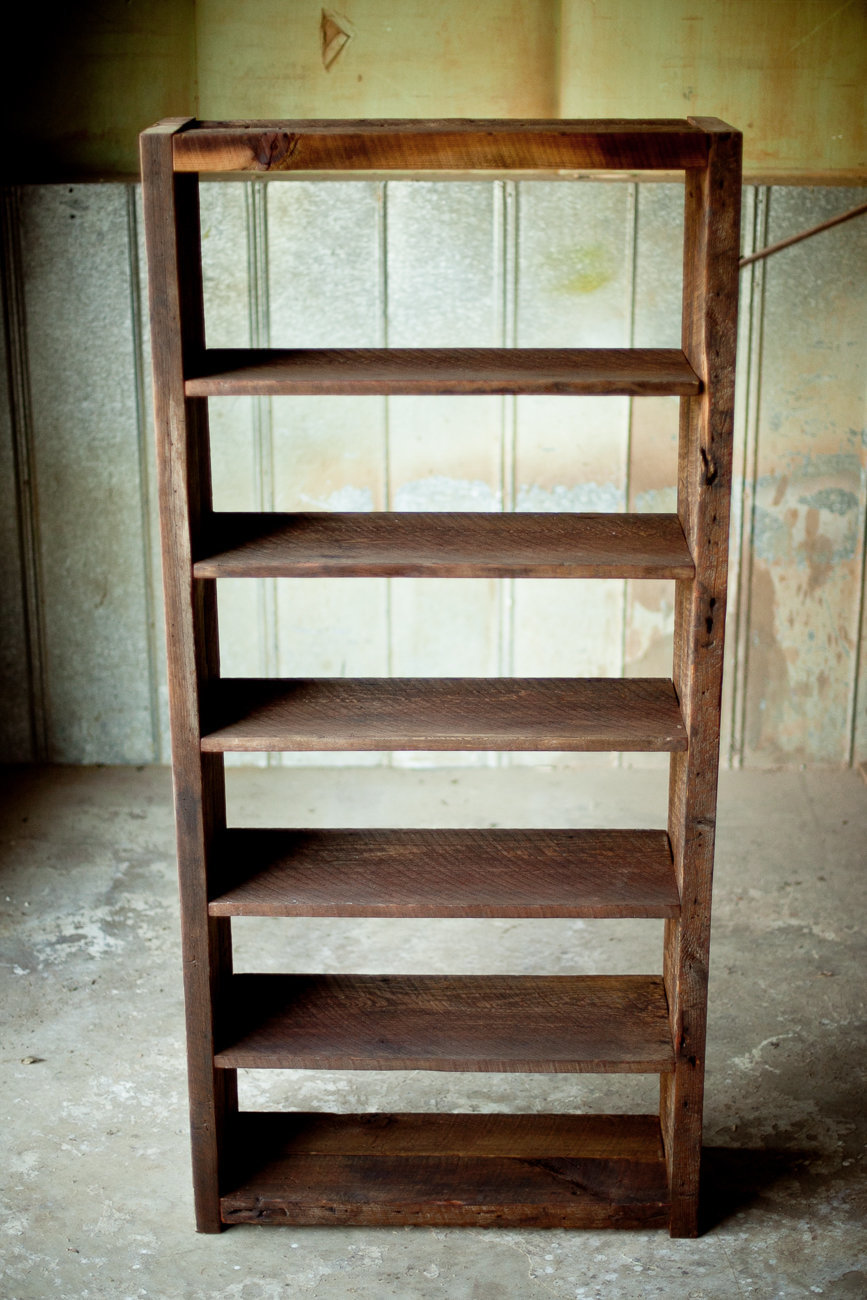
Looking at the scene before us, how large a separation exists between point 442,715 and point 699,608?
0.53m

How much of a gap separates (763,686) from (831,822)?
0.68 m

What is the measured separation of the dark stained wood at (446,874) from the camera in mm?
2533

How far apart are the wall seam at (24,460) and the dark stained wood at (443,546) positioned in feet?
9.17

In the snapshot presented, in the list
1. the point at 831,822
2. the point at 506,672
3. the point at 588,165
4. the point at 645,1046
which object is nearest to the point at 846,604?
the point at 831,822

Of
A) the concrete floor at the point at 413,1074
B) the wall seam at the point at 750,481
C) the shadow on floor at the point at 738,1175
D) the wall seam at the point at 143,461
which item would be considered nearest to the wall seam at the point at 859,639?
the concrete floor at the point at 413,1074

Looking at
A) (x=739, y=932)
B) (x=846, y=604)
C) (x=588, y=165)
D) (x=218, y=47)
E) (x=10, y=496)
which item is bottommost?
(x=739, y=932)

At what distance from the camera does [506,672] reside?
17.3ft

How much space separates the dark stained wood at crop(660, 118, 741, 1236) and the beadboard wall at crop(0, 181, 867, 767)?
8.13ft

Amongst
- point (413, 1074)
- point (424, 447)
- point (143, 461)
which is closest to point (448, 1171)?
point (413, 1074)

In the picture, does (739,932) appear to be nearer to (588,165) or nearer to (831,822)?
(831,822)

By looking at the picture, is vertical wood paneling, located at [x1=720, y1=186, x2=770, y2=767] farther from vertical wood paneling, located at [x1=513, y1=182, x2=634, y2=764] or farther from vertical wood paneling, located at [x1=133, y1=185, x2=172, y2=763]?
vertical wood paneling, located at [x1=133, y1=185, x2=172, y2=763]

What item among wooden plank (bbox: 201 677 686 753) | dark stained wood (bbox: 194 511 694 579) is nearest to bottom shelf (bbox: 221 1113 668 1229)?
wooden plank (bbox: 201 677 686 753)

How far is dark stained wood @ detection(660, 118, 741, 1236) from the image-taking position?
2.24 metres

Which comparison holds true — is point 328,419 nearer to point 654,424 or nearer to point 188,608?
point 654,424
